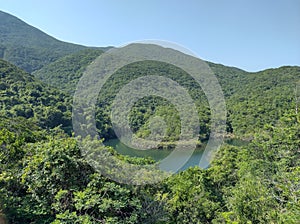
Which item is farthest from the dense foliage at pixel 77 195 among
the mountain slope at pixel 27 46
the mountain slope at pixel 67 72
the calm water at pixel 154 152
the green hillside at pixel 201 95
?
the mountain slope at pixel 27 46

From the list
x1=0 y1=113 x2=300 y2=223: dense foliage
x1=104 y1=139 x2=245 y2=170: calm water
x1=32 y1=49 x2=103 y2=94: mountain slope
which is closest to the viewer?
x1=0 y1=113 x2=300 y2=223: dense foliage

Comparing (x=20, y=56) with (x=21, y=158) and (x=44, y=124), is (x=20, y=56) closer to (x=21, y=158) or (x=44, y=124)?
(x=44, y=124)

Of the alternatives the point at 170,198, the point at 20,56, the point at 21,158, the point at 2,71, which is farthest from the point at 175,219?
the point at 20,56

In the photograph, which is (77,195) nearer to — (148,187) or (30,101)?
(148,187)

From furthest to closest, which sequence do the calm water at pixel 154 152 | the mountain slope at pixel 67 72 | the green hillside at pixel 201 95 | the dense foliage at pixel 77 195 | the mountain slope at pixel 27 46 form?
the mountain slope at pixel 27 46 < the mountain slope at pixel 67 72 < the green hillside at pixel 201 95 < the calm water at pixel 154 152 < the dense foliage at pixel 77 195

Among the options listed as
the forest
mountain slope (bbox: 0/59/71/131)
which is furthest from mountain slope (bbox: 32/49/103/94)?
the forest

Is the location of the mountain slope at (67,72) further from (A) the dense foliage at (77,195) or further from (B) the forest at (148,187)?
(A) the dense foliage at (77,195)

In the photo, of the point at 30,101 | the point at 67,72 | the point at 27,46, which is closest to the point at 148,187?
the point at 30,101

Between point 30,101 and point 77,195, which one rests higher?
point 77,195

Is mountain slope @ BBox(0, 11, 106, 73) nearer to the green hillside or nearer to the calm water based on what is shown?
the green hillside
